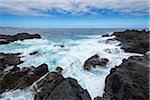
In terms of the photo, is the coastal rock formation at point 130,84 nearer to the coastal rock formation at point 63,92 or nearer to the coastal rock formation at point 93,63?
the coastal rock formation at point 63,92

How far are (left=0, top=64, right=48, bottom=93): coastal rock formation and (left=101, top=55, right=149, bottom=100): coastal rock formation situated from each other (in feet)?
11.1

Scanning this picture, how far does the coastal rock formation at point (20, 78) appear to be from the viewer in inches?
331

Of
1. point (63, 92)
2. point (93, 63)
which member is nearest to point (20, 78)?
point (63, 92)

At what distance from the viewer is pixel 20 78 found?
884 cm

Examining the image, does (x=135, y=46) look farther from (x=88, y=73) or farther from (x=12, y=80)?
(x=12, y=80)

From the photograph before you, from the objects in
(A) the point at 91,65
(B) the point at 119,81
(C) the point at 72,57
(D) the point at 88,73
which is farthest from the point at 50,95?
(C) the point at 72,57

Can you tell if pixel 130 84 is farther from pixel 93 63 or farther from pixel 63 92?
pixel 93 63

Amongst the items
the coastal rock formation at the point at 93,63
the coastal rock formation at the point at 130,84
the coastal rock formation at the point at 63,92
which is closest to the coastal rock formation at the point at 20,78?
the coastal rock formation at the point at 63,92

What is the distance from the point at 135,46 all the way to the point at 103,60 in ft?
16.4

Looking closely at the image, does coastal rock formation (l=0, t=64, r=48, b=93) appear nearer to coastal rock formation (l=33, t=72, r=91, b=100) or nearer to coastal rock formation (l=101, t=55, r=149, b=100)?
coastal rock formation (l=33, t=72, r=91, b=100)

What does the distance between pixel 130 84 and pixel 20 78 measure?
16.2 ft

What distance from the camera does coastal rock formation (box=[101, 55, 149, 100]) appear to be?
5.79 metres

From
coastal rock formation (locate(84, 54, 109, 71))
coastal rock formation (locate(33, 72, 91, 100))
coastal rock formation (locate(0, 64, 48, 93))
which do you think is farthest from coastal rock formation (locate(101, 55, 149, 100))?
coastal rock formation (locate(84, 54, 109, 71))

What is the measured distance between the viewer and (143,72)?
653cm
